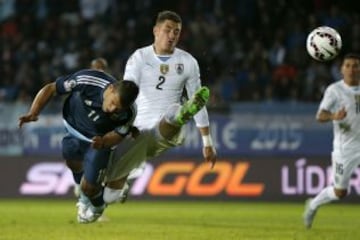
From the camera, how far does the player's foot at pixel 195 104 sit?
9.59m

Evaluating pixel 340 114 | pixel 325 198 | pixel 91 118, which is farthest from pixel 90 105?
pixel 325 198

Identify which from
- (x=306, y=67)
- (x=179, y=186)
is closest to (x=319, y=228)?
(x=179, y=186)

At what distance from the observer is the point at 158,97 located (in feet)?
34.9

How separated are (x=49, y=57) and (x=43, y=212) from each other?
6607mm

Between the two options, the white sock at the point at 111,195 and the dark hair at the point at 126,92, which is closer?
the dark hair at the point at 126,92

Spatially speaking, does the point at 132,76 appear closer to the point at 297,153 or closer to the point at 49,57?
the point at 297,153

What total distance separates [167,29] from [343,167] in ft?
9.48

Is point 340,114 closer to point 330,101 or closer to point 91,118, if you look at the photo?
point 330,101

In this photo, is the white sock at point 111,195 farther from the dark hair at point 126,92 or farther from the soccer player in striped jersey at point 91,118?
the dark hair at point 126,92

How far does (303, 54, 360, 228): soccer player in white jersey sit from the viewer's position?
458 inches

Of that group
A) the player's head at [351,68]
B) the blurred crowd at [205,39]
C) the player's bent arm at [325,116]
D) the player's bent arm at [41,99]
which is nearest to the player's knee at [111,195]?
the player's bent arm at [41,99]

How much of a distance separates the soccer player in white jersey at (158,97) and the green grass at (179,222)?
0.74 meters

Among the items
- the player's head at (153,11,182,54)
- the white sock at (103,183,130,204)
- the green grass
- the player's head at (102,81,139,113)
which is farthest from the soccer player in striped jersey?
the player's head at (153,11,182,54)

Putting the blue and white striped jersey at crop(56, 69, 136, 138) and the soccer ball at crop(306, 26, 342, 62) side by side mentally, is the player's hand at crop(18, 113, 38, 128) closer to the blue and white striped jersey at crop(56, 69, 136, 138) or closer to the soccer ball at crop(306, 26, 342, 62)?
the blue and white striped jersey at crop(56, 69, 136, 138)
